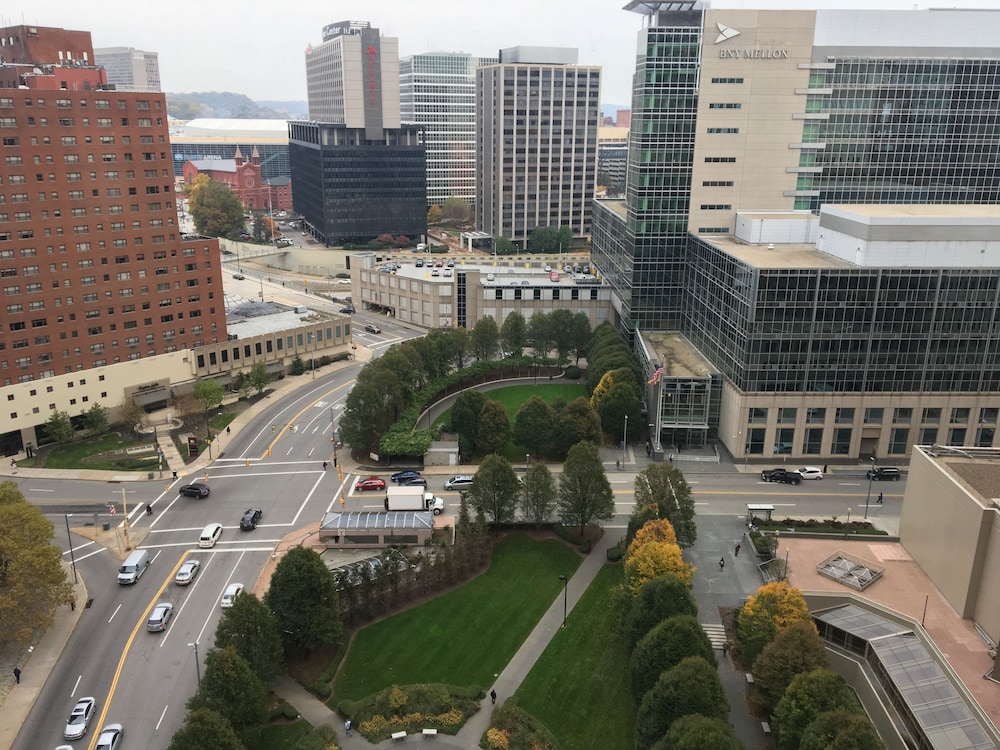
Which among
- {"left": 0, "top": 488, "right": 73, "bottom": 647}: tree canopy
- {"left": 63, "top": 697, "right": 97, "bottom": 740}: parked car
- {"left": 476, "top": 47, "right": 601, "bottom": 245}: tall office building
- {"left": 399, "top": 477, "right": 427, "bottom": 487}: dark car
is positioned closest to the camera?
{"left": 63, "top": 697, "right": 97, "bottom": 740}: parked car

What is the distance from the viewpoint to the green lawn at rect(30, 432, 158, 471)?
84250 millimetres

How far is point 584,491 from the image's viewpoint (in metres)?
67.2

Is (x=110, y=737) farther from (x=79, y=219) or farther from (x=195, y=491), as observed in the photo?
(x=79, y=219)

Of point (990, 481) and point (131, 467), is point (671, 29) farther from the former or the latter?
point (131, 467)

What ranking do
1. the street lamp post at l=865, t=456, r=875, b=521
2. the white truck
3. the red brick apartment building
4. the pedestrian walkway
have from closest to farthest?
the pedestrian walkway, the white truck, the street lamp post at l=865, t=456, r=875, b=521, the red brick apartment building

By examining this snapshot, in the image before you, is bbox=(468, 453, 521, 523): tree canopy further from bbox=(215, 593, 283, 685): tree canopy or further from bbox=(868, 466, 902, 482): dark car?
bbox=(868, 466, 902, 482): dark car

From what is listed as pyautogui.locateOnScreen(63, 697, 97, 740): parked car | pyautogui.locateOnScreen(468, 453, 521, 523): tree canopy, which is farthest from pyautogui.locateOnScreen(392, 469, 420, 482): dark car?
pyautogui.locateOnScreen(63, 697, 97, 740): parked car

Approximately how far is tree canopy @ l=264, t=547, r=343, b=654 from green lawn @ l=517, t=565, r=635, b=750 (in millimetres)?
14103

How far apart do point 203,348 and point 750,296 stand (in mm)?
69623

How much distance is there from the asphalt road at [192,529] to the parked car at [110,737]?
2.11 ft

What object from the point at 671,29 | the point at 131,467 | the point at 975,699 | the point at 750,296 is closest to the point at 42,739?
the point at 131,467

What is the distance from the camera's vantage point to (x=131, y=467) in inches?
3297

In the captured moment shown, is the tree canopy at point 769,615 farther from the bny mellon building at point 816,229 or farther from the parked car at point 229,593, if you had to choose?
the parked car at point 229,593

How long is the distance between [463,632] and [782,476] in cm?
4025
